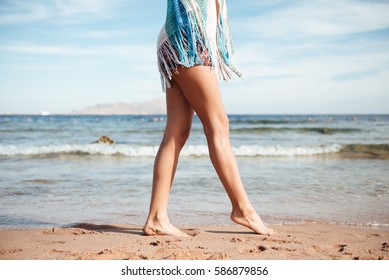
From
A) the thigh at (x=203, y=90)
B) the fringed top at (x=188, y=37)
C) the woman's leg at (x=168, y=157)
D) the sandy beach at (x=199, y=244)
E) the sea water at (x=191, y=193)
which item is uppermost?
the fringed top at (x=188, y=37)

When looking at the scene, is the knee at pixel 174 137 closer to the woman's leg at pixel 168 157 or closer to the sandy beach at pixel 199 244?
the woman's leg at pixel 168 157

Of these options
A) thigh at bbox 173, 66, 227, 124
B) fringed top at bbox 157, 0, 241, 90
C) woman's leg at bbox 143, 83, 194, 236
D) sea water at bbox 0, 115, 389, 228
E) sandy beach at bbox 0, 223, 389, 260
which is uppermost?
fringed top at bbox 157, 0, 241, 90

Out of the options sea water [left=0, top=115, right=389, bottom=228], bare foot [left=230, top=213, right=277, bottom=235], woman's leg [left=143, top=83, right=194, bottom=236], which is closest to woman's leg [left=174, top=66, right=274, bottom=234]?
bare foot [left=230, top=213, right=277, bottom=235]

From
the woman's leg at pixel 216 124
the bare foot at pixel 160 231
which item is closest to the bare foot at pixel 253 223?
the woman's leg at pixel 216 124

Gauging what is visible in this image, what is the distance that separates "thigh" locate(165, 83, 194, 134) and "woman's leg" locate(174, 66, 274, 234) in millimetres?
81

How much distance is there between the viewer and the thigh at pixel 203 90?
2.51 meters

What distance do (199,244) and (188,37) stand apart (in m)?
1.25

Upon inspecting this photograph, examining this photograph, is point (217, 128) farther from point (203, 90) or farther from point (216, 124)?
point (203, 90)

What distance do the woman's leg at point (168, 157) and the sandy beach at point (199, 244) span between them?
101mm

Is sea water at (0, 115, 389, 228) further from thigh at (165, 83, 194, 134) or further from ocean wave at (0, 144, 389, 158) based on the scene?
ocean wave at (0, 144, 389, 158)

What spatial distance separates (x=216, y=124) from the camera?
2594mm

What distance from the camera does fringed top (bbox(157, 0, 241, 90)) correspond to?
2.49 metres

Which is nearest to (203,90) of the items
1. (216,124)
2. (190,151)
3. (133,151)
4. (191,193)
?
(216,124)
